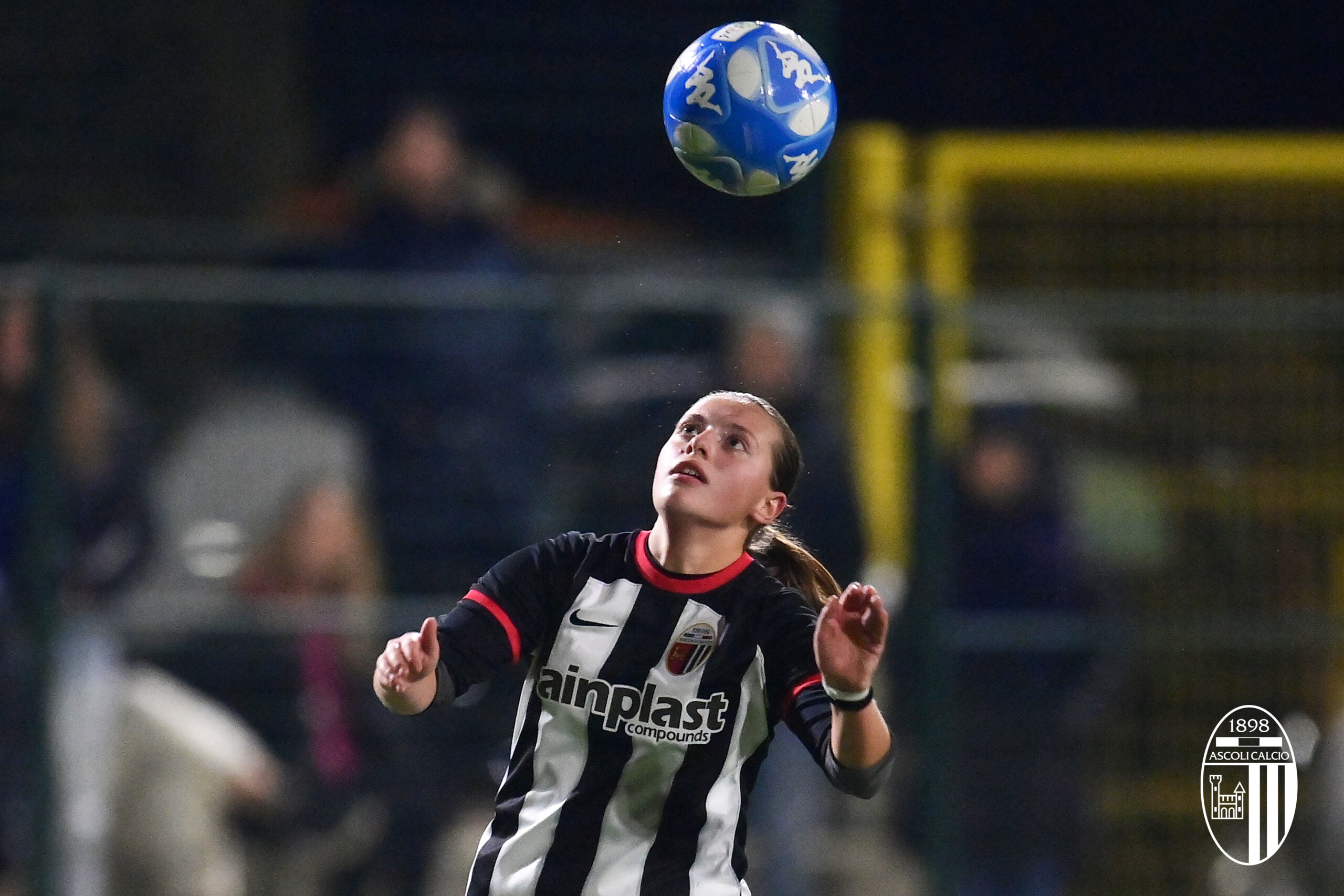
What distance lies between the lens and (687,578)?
3428 millimetres

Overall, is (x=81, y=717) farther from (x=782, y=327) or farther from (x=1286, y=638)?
(x=1286, y=638)

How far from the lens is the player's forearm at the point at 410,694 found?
319 cm

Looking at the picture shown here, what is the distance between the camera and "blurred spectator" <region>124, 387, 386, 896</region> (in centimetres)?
710

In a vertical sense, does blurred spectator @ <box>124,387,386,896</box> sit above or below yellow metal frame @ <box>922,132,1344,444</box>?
below

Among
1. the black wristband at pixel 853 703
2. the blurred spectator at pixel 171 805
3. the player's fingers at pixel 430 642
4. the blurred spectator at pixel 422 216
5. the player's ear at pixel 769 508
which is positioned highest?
the blurred spectator at pixel 422 216

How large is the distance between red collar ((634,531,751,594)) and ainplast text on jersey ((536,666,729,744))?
Result: 19 cm

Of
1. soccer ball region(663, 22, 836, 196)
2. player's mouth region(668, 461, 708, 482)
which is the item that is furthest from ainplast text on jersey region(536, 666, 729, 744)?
soccer ball region(663, 22, 836, 196)

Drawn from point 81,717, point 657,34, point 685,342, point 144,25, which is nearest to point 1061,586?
point 685,342

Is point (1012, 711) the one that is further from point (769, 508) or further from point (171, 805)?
point (769, 508)

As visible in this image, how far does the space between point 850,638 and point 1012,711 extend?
463cm

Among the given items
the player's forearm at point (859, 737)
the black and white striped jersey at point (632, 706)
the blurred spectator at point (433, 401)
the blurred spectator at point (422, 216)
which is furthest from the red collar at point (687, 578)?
the blurred spectator at point (422, 216)

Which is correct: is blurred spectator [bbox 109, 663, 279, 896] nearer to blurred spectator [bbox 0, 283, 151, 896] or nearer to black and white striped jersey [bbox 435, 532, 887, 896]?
blurred spectator [bbox 0, 283, 151, 896]

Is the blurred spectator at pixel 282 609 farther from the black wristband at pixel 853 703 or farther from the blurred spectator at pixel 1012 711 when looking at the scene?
the black wristband at pixel 853 703
